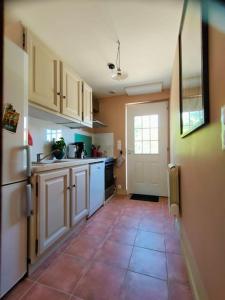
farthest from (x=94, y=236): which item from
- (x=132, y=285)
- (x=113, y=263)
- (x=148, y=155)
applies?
(x=148, y=155)

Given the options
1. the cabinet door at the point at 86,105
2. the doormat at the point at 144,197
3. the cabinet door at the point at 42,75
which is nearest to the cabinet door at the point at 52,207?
the cabinet door at the point at 42,75

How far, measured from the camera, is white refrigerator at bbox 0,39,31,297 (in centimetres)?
109

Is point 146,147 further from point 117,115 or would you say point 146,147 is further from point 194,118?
point 194,118

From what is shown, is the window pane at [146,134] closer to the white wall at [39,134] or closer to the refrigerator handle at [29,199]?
the white wall at [39,134]

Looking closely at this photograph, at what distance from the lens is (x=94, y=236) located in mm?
1885

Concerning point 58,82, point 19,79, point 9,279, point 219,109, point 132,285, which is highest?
point 58,82

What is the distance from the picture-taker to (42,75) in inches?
66.3

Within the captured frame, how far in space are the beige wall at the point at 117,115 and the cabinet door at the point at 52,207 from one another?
202 centimetres

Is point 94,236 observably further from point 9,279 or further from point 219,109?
point 219,109

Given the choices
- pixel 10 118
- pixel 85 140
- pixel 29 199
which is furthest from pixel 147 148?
pixel 10 118

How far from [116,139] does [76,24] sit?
2.37 metres

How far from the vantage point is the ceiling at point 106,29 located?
1.44 meters

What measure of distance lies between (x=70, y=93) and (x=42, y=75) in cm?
54

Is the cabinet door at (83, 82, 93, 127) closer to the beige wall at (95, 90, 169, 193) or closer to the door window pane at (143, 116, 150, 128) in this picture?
the beige wall at (95, 90, 169, 193)
